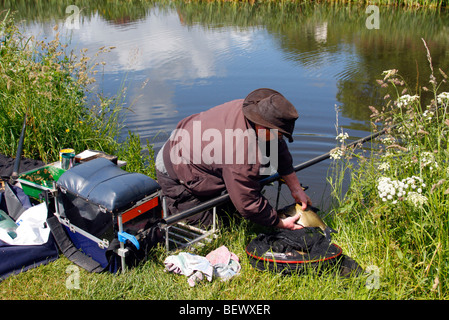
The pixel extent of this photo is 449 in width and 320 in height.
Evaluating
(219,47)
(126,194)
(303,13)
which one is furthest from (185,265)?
(303,13)

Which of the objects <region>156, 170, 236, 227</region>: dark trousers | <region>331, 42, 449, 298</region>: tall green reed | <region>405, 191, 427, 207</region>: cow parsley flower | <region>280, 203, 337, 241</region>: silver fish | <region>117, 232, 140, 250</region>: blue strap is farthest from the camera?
<region>156, 170, 236, 227</region>: dark trousers

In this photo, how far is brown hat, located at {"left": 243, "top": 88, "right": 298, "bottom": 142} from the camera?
3020 millimetres

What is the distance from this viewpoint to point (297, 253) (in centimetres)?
320

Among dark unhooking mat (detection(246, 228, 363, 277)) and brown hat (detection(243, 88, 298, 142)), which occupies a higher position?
brown hat (detection(243, 88, 298, 142))

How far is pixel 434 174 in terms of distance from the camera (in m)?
3.19

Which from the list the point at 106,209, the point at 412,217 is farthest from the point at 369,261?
the point at 106,209

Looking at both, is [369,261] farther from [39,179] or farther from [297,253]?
[39,179]

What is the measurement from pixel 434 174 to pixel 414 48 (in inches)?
417

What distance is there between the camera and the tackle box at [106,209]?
2992 mm
